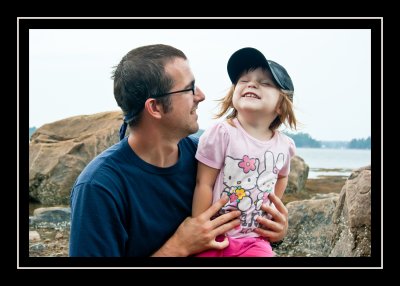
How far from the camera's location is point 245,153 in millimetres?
2512

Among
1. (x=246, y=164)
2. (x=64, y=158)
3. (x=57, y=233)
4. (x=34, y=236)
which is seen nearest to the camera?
(x=246, y=164)

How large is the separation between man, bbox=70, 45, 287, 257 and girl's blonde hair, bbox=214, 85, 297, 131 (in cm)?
17

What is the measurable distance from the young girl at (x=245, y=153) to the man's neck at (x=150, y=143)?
6.4 inches

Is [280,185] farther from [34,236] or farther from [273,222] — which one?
[34,236]

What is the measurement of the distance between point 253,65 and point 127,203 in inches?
33.2

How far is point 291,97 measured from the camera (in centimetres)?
264

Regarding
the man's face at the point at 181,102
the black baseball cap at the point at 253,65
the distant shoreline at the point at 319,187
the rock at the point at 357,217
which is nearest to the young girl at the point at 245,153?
the black baseball cap at the point at 253,65

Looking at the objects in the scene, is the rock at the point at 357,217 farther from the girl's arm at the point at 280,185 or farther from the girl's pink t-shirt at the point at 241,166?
the girl's pink t-shirt at the point at 241,166

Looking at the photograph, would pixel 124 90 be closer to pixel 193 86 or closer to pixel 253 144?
pixel 193 86

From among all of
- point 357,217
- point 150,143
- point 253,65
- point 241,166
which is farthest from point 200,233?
point 357,217

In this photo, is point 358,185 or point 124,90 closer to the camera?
point 124,90

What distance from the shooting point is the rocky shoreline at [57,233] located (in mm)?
5270
